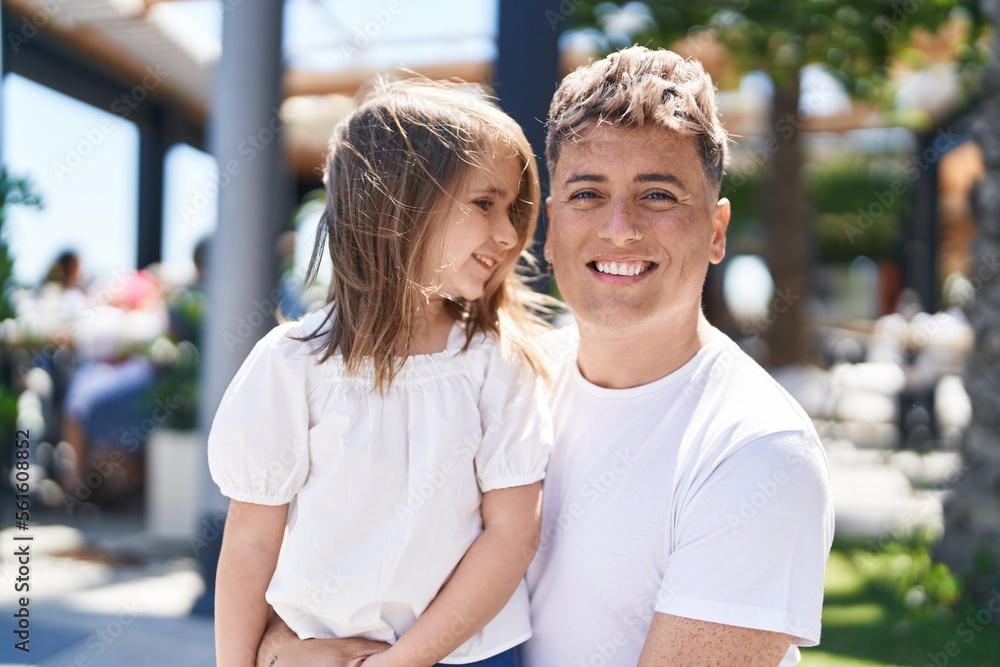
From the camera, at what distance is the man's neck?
1.81 m

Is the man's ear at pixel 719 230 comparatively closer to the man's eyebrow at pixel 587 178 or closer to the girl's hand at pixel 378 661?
the man's eyebrow at pixel 587 178

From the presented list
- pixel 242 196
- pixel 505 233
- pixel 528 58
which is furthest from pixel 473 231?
pixel 242 196

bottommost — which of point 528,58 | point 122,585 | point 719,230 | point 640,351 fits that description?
point 122,585

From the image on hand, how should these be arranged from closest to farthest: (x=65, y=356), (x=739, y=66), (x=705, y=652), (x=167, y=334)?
(x=705, y=652)
(x=739, y=66)
(x=167, y=334)
(x=65, y=356)

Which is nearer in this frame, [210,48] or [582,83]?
[582,83]

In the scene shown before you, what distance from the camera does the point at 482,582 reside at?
1.61 metres

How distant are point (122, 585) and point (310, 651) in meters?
3.44

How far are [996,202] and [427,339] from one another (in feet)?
11.2

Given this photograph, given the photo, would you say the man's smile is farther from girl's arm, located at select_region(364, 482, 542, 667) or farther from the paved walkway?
the paved walkway

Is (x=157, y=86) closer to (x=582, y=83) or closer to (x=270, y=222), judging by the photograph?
(x=270, y=222)

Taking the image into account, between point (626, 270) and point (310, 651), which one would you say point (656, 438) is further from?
point (310, 651)

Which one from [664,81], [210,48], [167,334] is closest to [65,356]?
[167,334]

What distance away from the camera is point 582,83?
1.80 metres

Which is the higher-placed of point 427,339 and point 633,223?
point 633,223
